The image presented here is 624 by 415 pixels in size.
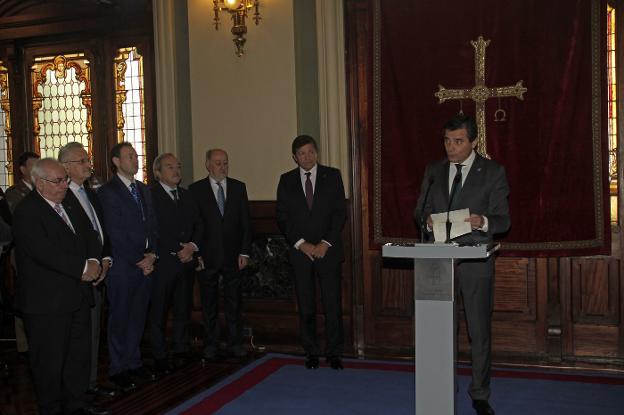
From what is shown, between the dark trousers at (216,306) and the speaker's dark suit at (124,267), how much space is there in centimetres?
66

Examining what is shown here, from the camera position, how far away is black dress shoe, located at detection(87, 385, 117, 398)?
4.20 meters

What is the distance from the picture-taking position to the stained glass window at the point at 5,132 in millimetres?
6332

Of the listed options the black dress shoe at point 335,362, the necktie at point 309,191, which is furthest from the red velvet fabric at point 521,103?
the black dress shoe at point 335,362

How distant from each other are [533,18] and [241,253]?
2566 mm

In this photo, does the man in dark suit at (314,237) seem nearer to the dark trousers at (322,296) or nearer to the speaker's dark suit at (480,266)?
the dark trousers at (322,296)

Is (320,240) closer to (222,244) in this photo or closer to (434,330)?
(222,244)

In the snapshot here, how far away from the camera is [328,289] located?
4699 millimetres

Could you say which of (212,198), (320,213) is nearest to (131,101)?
(212,198)

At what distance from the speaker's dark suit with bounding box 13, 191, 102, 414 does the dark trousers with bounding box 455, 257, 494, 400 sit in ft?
6.45

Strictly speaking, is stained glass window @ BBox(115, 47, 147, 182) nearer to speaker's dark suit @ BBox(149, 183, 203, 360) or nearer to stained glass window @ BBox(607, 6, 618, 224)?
speaker's dark suit @ BBox(149, 183, 203, 360)

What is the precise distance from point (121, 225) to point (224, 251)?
93cm

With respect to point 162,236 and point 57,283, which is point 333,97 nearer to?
point 162,236

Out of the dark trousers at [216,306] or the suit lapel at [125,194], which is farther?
the dark trousers at [216,306]

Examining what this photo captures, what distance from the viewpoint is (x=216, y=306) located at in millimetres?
5121
